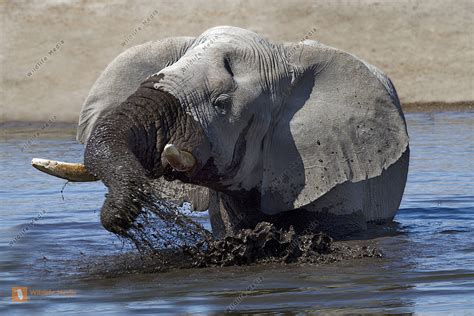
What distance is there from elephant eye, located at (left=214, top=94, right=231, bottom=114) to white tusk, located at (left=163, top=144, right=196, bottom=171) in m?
0.36

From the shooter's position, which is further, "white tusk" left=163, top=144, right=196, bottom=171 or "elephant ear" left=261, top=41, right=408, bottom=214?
"elephant ear" left=261, top=41, right=408, bottom=214

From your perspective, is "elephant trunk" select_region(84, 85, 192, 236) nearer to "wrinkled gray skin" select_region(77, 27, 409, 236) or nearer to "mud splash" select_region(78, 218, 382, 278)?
"wrinkled gray skin" select_region(77, 27, 409, 236)

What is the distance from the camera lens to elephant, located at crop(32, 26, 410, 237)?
7.33 metres

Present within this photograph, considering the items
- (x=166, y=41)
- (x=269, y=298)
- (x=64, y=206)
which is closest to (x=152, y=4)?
(x=64, y=206)

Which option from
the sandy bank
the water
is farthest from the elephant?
the sandy bank

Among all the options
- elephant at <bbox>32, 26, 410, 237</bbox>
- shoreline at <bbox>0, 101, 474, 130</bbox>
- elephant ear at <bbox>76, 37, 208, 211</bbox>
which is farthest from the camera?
shoreline at <bbox>0, 101, 474, 130</bbox>

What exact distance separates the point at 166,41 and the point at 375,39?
47.6ft

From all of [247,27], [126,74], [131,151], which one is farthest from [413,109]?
[131,151]

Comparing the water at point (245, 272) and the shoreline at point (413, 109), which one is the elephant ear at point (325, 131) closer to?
the water at point (245, 272)

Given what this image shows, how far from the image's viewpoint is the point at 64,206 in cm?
1120

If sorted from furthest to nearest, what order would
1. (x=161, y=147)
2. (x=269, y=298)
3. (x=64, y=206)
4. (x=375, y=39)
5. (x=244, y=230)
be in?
(x=375, y=39) < (x=64, y=206) < (x=244, y=230) < (x=161, y=147) < (x=269, y=298)

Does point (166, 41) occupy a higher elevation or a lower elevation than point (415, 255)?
higher

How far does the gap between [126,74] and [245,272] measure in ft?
4.43

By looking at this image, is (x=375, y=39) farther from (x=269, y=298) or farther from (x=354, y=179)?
(x=269, y=298)
